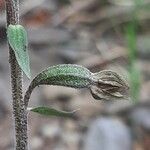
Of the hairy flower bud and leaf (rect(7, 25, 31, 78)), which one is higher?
leaf (rect(7, 25, 31, 78))

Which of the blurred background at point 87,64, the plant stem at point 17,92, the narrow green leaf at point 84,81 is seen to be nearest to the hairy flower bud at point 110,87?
the narrow green leaf at point 84,81

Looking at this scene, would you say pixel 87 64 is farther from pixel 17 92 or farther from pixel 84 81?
pixel 17 92

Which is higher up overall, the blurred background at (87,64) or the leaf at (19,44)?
the blurred background at (87,64)

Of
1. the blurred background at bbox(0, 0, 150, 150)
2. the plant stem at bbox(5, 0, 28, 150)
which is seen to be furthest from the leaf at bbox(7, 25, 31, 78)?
the blurred background at bbox(0, 0, 150, 150)

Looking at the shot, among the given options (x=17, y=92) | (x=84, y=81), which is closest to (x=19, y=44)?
(x=17, y=92)

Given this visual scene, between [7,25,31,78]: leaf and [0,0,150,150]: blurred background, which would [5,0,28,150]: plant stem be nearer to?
[7,25,31,78]: leaf

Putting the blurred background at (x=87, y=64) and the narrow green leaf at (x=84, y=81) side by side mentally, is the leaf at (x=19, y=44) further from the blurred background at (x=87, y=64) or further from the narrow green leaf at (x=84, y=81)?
the blurred background at (x=87, y=64)
